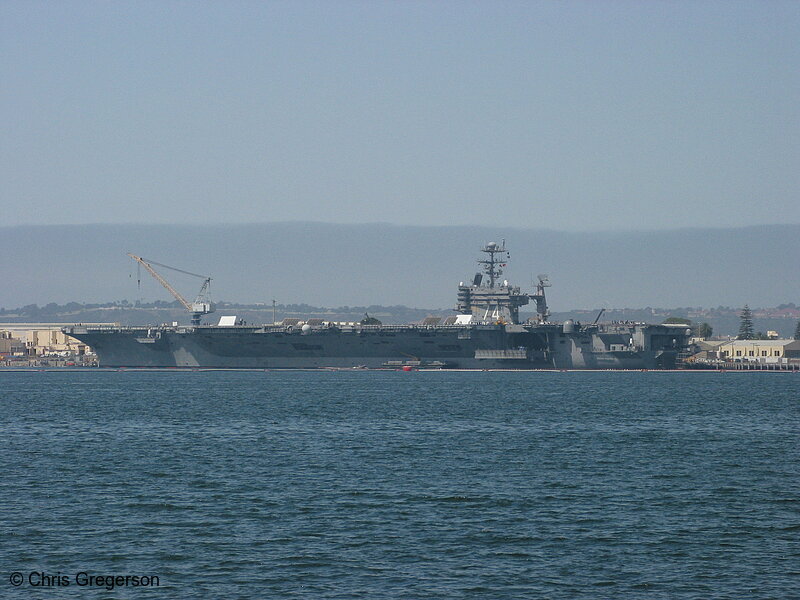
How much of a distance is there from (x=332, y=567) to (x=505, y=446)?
19897mm

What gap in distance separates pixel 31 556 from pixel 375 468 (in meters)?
13.7

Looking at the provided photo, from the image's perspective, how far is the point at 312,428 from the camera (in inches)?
1839

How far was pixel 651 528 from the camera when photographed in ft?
78.9

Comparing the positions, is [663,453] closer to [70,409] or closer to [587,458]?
[587,458]

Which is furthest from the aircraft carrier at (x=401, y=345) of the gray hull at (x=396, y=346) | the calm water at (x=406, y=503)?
the calm water at (x=406, y=503)

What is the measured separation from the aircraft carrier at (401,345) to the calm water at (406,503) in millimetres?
47350

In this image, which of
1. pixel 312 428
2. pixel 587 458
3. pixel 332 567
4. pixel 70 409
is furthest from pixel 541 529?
pixel 70 409

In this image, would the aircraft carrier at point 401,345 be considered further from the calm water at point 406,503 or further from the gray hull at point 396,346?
the calm water at point 406,503

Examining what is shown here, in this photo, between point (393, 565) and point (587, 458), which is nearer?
point (393, 565)

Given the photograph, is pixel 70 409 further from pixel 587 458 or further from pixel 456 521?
pixel 456 521

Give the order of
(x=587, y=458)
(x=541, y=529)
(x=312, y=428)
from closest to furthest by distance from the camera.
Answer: (x=541, y=529)
(x=587, y=458)
(x=312, y=428)

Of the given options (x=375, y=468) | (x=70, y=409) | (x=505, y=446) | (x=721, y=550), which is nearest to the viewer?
(x=721, y=550)

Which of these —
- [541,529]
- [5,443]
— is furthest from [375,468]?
[5,443]

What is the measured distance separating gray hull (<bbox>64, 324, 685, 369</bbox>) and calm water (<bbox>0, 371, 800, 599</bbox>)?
155 ft
